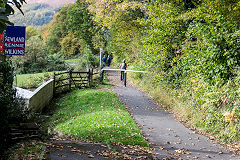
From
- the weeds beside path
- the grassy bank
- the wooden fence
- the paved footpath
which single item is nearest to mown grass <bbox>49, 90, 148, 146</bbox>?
the weeds beside path

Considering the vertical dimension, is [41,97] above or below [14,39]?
below

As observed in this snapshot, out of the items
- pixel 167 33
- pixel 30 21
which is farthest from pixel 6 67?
pixel 30 21

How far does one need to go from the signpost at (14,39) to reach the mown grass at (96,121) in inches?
130

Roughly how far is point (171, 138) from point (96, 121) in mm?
2999

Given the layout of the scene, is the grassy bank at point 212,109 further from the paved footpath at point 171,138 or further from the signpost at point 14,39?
the signpost at point 14,39

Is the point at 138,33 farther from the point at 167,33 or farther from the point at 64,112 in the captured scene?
the point at 64,112

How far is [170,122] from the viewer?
11.2 meters

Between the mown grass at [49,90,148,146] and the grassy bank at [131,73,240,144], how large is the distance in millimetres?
2481

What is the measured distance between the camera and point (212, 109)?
948 centimetres

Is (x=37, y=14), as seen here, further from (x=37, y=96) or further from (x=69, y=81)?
(x=37, y=96)

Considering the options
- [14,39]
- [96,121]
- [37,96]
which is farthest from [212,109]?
[37,96]

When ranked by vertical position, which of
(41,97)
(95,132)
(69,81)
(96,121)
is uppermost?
(69,81)

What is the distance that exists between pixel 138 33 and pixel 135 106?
406 inches

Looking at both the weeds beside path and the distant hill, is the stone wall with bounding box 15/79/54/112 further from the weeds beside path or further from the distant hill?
the distant hill
